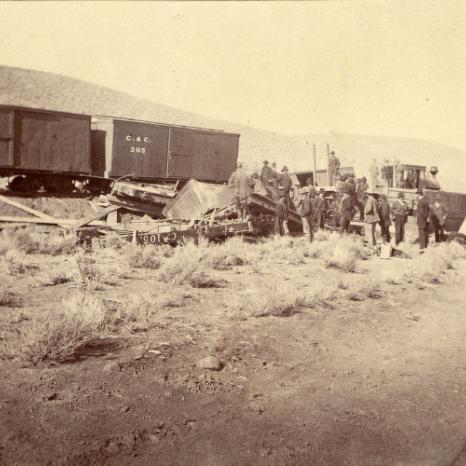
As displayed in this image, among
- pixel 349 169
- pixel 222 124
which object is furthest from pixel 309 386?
pixel 222 124

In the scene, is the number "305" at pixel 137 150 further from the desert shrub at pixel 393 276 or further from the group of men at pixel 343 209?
the desert shrub at pixel 393 276

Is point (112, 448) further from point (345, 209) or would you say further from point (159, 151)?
point (159, 151)

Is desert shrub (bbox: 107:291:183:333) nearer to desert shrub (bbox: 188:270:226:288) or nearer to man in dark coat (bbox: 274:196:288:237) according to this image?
desert shrub (bbox: 188:270:226:288)

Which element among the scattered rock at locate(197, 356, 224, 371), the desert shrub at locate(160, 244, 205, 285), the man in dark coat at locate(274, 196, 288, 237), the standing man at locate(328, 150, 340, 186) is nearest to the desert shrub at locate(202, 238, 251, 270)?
the desert shrub at locate(160, 244, 205, 285)

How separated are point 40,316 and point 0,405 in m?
2.36

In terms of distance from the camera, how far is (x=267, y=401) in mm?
4906

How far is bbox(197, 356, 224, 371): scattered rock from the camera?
18.1 feet

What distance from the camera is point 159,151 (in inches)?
755

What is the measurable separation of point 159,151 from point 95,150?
2.28 metres

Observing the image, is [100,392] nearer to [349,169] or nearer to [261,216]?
[261,216]

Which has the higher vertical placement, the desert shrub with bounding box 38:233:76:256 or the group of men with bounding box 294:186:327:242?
the group of men with bounding box 294:186:327:242

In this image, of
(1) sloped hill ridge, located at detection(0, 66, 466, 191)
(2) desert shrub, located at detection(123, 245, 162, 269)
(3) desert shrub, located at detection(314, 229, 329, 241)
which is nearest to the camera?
(2) desert shrub, located at detection(123, 245, 162, 269)

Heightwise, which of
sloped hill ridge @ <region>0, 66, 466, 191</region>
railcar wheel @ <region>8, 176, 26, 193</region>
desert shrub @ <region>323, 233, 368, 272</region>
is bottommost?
desert shrub @ <region>323, 233, 368, 272</region>

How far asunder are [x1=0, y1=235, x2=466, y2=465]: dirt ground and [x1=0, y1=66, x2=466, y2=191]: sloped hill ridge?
127 feet
